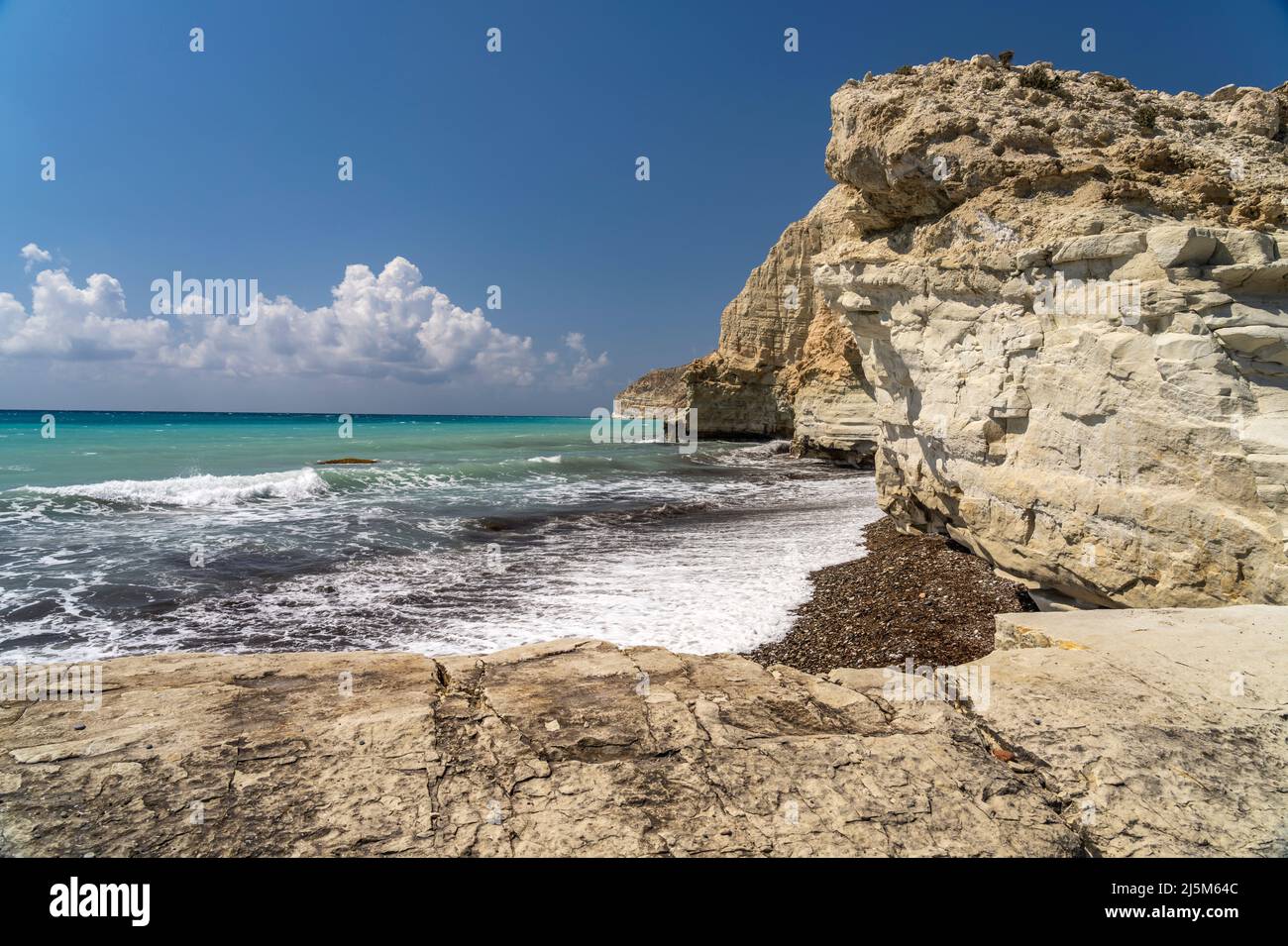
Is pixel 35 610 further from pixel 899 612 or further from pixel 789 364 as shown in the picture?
pixel 789 364

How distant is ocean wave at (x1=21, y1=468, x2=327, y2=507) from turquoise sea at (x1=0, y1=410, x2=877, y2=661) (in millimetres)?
106

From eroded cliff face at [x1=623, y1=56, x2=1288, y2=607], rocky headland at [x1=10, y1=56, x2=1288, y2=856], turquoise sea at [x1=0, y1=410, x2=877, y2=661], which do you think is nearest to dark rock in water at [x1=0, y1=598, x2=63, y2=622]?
turquoise sea at [x1=0, y1=410, x2=877, y2=661]

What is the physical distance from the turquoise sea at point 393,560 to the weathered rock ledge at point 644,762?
3697mm

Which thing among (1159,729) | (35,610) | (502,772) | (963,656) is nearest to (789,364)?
(963,656)

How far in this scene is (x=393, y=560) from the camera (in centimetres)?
1154

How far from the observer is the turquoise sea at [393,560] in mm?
7586

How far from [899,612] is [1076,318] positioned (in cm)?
407

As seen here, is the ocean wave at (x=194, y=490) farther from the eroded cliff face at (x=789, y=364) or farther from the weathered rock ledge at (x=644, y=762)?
the eroded cliff face at (x=789, y=364)

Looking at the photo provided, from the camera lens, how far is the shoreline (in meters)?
6.62

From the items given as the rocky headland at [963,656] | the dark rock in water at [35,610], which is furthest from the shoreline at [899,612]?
the dark rock in water at [35,610]

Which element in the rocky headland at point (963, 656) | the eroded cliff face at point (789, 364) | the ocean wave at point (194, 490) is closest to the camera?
the rocky headland at point (963, 656)

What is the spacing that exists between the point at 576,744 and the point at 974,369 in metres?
7.88

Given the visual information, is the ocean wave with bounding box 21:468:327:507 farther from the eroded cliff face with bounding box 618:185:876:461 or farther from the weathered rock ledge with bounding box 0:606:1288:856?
the eroded cliff face with bounding box 618:185:876:461
